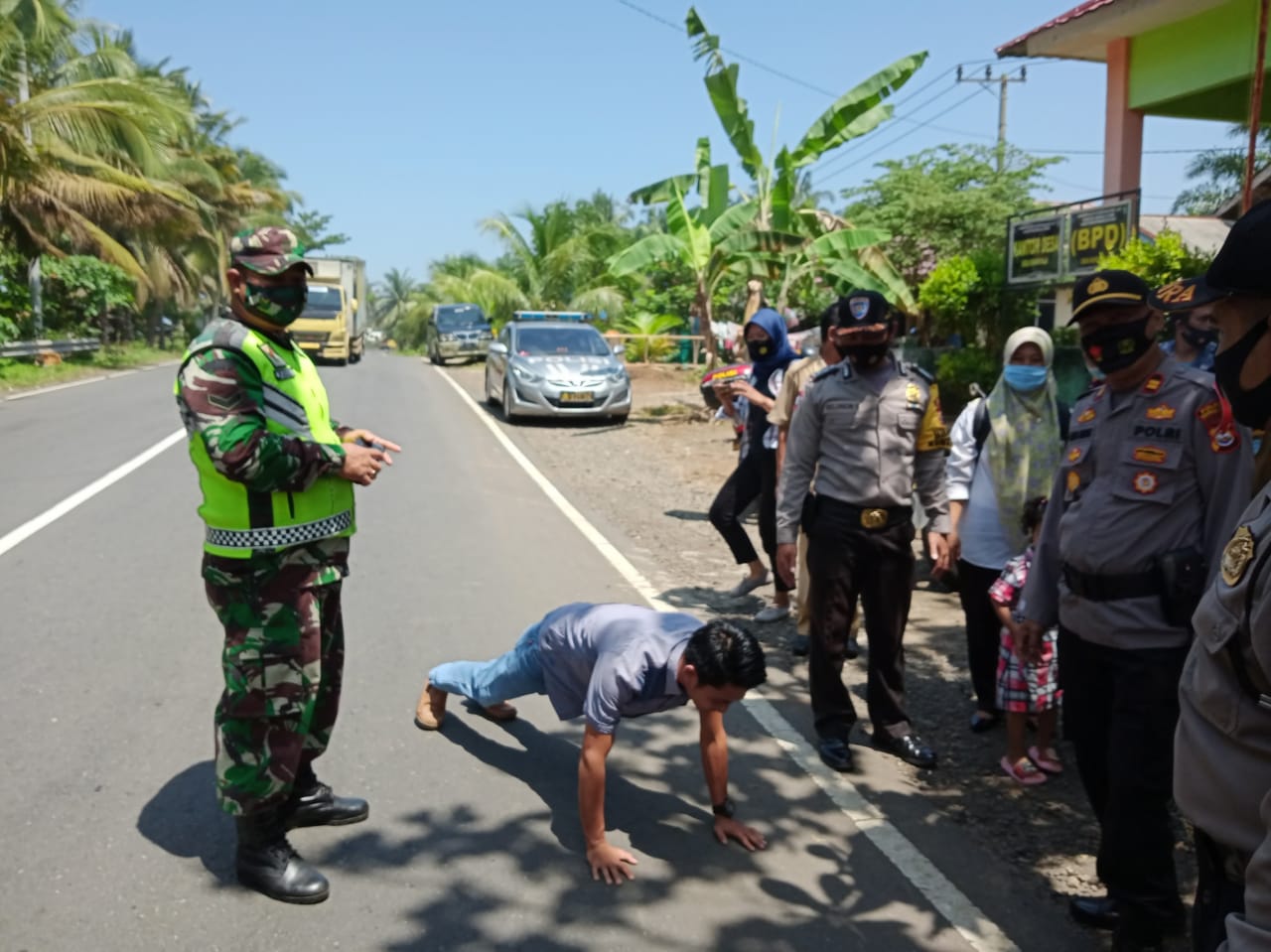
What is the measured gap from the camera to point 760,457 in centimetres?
698

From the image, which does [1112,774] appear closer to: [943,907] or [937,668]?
[943,907]

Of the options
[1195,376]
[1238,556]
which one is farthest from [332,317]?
[1238,556]

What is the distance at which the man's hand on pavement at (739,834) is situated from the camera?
3.91m

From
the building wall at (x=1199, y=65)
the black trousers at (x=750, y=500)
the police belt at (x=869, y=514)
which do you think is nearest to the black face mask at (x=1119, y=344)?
the police belt at (x=869, y=514)

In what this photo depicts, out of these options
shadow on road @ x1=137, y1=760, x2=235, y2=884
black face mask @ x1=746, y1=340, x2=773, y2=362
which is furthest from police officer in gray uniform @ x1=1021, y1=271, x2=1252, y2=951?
black face mask @ x1=746, y1=340, x2=773, y2=362

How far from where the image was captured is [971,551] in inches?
194

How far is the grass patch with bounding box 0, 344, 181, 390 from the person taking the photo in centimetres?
2102

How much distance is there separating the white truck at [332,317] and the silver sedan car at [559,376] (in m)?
11.4

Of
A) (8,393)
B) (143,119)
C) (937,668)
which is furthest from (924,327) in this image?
(143,119)

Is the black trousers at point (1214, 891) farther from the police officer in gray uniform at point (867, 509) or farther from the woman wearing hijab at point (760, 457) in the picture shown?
the woman wearing hijab at point (760, 457)

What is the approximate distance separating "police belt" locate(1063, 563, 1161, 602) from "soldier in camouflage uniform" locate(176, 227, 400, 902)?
2240mm

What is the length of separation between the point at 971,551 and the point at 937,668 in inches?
54.0

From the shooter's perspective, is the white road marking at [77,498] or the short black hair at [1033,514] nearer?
the short black hair at [1033,514]

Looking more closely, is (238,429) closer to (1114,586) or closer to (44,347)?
(1114,586)
